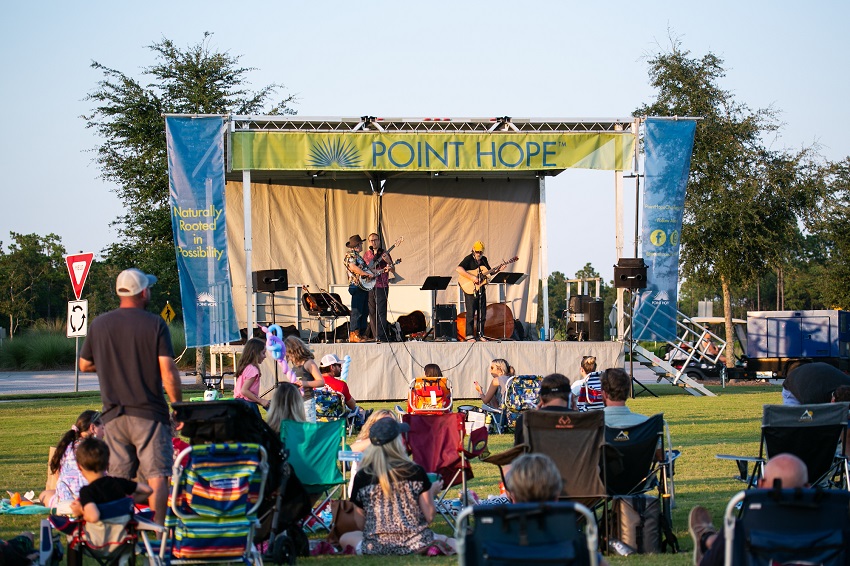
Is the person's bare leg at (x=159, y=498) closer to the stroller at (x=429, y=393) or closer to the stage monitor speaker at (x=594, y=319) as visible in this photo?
the stroller at (x=429, y=393)

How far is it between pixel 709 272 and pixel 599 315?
11.5 m

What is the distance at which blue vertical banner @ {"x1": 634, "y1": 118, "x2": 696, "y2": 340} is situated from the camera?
17.4 meters

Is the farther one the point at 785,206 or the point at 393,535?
the point at 785,206

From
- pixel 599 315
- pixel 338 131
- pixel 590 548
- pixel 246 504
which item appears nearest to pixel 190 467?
pixel 246 504

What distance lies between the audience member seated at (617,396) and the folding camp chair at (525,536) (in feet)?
9.51

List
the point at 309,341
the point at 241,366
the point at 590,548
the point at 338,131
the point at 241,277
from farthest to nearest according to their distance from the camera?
the point at 241,277
the point at 309,341
the point at 338,131
the point at 241,366
the point at 590,548

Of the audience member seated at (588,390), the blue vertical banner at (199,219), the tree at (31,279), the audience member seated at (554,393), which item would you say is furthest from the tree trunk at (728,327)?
the tree at (31,279)

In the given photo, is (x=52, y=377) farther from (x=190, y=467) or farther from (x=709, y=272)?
(x=190, y=467)

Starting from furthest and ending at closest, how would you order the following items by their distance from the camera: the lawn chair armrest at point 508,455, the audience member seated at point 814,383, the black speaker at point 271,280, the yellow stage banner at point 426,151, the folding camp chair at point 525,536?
the yellow stage banner at point 426,151 → the black speaker at point 271,280 → the audience member seated at point 814,383 → the lawn chair armrest at point 508,455 → the folding camp chair at point 525,536

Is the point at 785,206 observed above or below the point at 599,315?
above

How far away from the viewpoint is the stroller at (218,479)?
17.2 ft

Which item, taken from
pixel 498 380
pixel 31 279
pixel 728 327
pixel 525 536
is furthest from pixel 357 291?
pixel 31 279

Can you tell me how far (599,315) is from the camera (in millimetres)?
17969

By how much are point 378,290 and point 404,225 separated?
3.36 m
